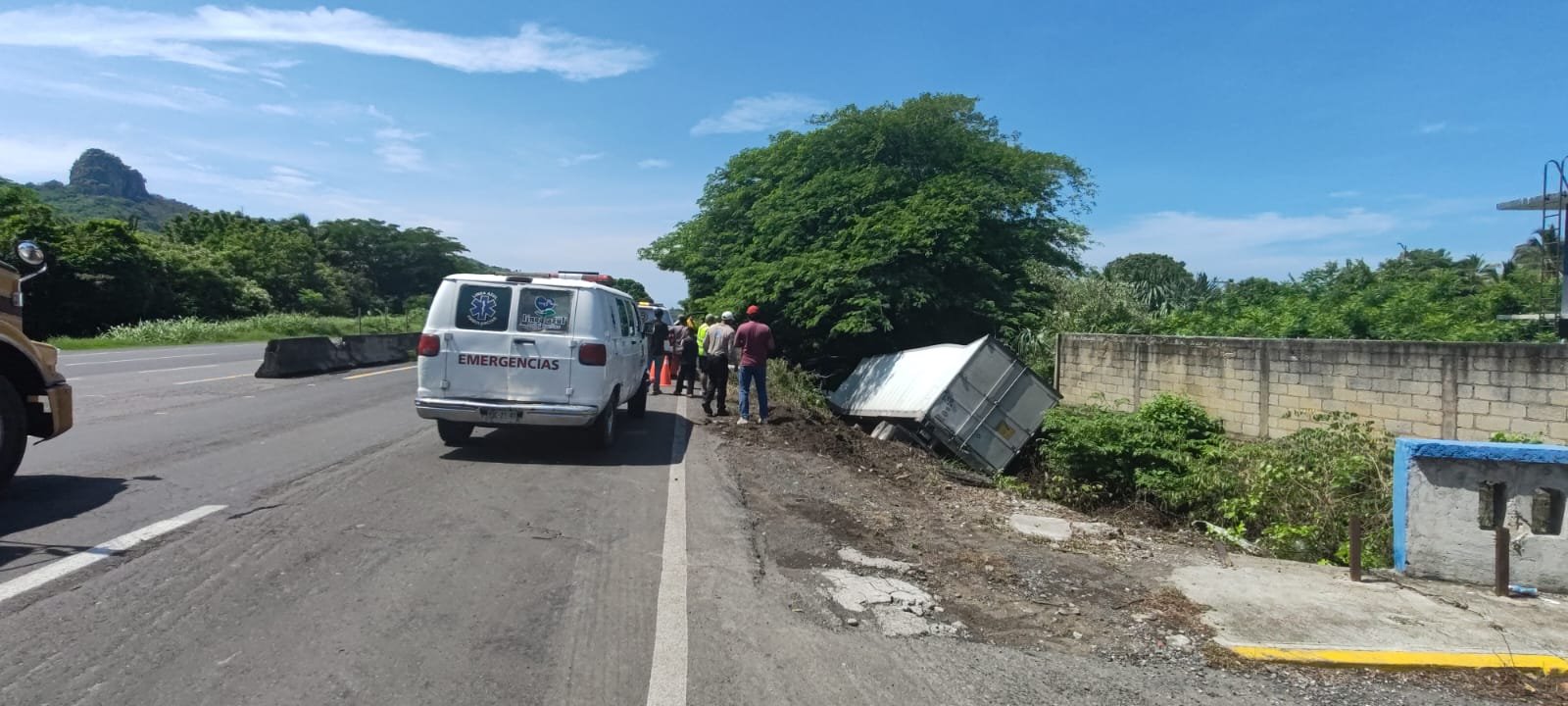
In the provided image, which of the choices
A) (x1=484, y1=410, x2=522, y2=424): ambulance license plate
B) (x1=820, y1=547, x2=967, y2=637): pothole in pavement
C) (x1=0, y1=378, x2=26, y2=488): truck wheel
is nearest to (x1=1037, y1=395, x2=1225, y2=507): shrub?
(x1=820, y1=547, x2=967, y2=637): pothole in pavement

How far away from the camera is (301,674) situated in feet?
13.3

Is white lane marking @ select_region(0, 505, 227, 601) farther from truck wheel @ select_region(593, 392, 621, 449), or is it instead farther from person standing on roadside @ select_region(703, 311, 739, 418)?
person standing on roadside @ select_region(703, 311, 739, 418)

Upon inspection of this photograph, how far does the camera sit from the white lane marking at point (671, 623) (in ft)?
13.3

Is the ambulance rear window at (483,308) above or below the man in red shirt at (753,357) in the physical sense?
above

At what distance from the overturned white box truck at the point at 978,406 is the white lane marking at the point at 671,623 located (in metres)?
5.87

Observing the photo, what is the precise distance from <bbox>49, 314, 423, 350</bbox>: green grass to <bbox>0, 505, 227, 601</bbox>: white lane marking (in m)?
24.6

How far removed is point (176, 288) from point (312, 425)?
41589 mm

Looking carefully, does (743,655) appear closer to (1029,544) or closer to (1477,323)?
(1029,544)

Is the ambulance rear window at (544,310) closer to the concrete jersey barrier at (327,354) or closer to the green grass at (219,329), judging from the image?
the concrete jersey barrier at (327,354)

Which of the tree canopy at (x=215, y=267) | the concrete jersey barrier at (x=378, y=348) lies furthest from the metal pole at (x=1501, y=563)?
the tree canopy at (x=215, y=267)

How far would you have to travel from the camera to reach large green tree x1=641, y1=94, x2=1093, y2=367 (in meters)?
18.7

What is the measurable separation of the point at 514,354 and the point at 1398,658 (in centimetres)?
766

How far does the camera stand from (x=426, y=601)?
5043 millimetres

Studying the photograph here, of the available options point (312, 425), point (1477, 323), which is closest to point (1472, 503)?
point (1477, 323)
